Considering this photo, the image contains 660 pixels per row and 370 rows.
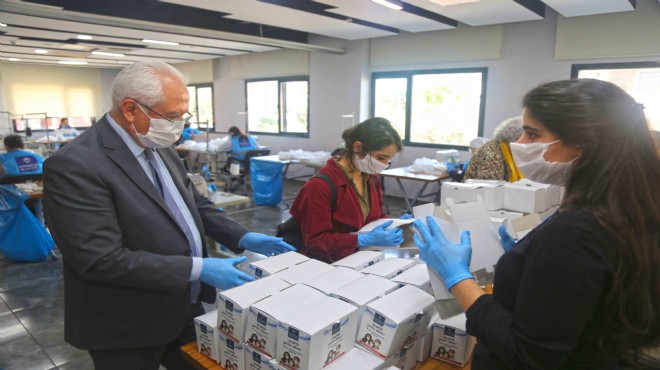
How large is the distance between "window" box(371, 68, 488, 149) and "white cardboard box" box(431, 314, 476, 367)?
16.8 ft

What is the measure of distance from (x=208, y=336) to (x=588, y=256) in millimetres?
970

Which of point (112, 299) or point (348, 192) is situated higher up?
point (348, 192)

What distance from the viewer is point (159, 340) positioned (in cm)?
123

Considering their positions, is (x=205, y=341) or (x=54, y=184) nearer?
(x=54, y=184)

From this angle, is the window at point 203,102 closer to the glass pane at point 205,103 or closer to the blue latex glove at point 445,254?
the glass pane at point 205,103

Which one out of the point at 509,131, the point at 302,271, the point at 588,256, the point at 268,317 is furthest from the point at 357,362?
the point at 509,131

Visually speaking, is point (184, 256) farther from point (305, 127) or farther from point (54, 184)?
point (305, 127)

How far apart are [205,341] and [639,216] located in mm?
1099

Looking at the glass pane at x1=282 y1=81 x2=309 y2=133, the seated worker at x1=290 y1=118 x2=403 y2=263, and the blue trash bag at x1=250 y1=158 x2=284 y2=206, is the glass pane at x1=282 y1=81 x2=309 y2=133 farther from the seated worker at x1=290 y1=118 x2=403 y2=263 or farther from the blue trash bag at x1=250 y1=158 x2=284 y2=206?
the seated worker at x1=290 y1=118 x2=403 y2=263

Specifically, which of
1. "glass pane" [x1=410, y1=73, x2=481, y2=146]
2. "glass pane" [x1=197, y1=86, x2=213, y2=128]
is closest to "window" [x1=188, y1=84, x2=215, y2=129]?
"glass pane" [x1=197, y1=86, x2=213, y2=128]

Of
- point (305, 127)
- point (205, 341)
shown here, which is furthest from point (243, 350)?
point (305, 127)

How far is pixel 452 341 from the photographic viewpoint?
1.15 meters

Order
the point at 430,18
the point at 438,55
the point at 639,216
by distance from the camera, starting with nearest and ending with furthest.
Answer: the point at 639,216, the point at 430,18, the point at 438,55

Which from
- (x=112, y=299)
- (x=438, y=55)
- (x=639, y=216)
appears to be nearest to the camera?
(x=639, y=216)
